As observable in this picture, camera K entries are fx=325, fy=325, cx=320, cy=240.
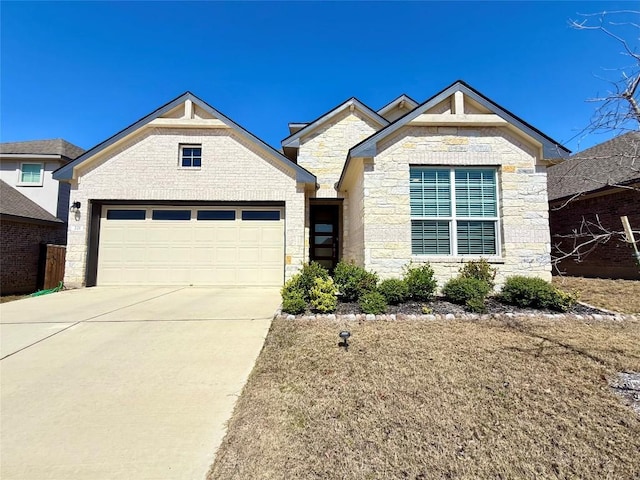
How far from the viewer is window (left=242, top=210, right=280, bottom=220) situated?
35.9 ft

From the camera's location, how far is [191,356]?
4484mm

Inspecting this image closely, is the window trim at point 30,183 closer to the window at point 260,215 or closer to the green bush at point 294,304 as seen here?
the window at point 260,215

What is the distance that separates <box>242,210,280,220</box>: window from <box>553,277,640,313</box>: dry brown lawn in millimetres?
7967

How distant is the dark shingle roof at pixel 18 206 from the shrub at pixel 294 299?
11.0 metres

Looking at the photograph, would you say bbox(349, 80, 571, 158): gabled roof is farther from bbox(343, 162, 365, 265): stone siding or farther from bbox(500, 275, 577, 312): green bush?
bbox(500, 275, 577, 312): green bush

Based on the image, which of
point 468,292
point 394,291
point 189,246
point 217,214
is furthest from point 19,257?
point 468,292

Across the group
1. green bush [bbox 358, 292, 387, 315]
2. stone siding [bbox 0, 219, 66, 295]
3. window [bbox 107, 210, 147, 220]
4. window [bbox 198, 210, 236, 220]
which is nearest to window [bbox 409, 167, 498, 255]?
green bush [bbox 358, 292, 387, 315]

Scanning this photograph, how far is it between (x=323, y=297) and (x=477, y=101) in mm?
6427

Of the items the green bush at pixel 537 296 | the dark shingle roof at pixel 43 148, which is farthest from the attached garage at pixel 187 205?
the dark shingle roof at pixel 43 148

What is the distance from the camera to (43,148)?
15992 mm

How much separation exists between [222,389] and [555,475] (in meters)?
3.01

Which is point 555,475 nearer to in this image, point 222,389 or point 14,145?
point 222,389

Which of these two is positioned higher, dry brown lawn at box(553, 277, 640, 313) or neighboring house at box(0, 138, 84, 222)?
neighboring house at box(0, 138, 84, 222)

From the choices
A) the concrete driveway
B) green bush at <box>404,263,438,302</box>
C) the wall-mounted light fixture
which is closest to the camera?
the concrete driveway
